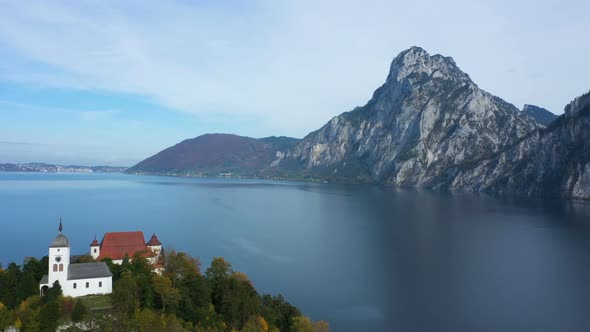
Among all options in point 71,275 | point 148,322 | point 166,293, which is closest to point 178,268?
point 166,293

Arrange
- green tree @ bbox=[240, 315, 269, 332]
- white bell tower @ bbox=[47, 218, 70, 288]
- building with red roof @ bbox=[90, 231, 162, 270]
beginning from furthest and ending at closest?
building with red roof @ bbox=[90, 231, 162, 270], white bell tower @ bbox=[47, 218, 70, 288], green tree @ bbox=[240, 315, 269, 332]

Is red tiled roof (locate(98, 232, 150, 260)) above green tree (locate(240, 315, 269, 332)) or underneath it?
above

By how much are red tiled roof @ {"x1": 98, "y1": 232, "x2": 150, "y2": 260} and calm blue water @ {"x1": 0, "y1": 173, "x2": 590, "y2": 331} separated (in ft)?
57.9

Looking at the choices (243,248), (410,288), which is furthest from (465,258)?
(243,248)

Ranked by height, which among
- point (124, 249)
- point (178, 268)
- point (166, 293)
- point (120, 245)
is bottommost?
point (166, 293)

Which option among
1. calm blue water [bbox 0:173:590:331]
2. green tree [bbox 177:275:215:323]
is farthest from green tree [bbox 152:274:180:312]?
calm blue water [bbox 0:173:590:331]

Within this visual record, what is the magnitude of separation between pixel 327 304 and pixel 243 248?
34.7 m

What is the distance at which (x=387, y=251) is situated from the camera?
83250mm

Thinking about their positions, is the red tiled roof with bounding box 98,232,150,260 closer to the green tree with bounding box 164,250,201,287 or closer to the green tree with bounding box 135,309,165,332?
the green tree with bounding box 164,250,201,287

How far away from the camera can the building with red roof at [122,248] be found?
56.0 m

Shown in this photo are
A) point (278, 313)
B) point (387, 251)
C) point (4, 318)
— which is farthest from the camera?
point (387, 251)

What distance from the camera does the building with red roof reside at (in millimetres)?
56031

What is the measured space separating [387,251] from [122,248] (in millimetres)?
49192

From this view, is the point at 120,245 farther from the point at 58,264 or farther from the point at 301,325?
the point at 301,325
